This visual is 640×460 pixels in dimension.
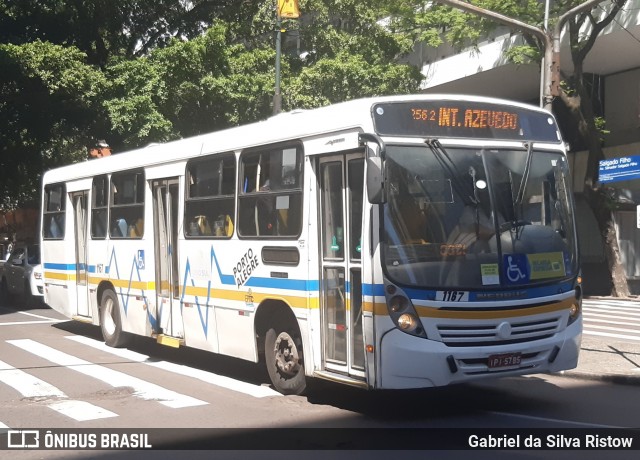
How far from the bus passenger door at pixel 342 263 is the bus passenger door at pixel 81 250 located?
8.18 m

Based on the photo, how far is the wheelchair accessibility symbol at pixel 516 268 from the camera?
8875mm

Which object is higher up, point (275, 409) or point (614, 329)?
point (275, 409)

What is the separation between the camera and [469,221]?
8.83 metres

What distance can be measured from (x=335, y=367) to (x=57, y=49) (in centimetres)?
1816

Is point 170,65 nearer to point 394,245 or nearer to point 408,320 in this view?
A: point 394,245

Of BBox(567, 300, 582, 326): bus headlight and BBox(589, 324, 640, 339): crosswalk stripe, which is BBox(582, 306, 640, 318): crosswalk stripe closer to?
BBox(589, 324, 640, 339): crosswalk stripe

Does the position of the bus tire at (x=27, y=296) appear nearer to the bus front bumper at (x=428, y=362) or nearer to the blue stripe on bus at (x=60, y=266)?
the blue stripe on bus at (x=60, y=266)

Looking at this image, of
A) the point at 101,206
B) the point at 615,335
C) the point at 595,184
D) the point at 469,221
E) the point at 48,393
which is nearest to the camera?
the point at 469,221

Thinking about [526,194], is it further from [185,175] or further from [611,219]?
[611,219]

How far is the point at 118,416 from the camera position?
9.30 m

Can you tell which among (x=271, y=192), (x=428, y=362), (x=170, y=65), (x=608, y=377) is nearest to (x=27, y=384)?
(x=271, y=192)

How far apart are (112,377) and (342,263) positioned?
4.59 m

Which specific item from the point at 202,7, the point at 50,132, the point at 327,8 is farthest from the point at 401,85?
the point at 50,132

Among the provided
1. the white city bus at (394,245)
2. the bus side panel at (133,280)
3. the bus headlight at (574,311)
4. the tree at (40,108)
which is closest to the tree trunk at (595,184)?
the tree at (40,108)
